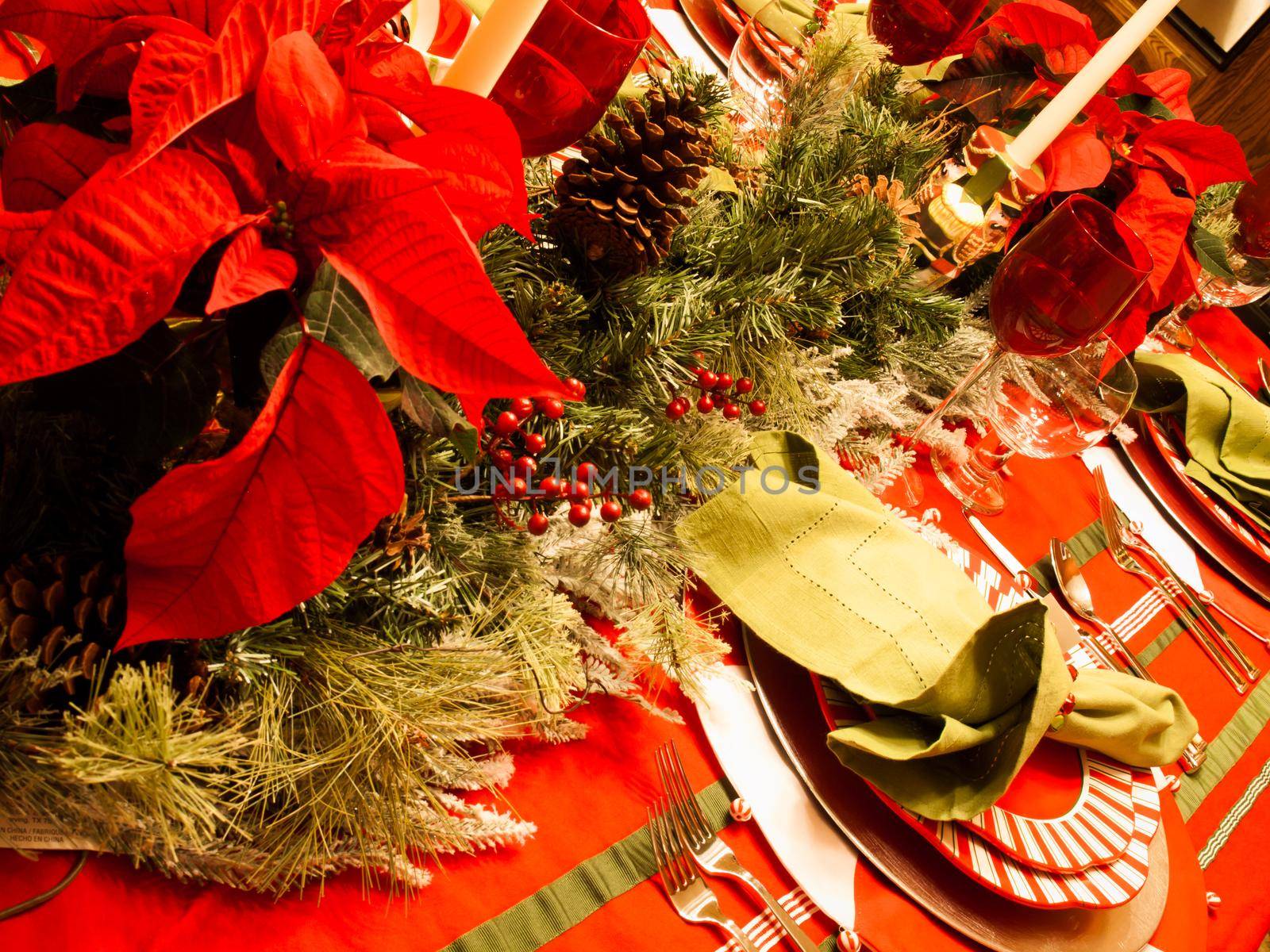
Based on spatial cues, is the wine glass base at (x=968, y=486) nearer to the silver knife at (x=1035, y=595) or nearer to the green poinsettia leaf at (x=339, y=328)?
the silver knife at (x=1035, y=595)

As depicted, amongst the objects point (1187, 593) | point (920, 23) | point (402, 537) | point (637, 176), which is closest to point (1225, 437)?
point (1187, 593)

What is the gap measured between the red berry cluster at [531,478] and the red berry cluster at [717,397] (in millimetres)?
88

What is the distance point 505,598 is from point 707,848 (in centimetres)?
17

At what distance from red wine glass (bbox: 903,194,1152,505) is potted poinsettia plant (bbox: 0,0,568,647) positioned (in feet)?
1.77

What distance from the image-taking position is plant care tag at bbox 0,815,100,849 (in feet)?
0.98

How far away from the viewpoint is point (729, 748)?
1.52ft

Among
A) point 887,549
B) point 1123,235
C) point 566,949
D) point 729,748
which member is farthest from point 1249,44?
point 566,949

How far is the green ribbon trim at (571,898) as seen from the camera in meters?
0.37

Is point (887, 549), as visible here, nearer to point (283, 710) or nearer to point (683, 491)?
point (683, 491)

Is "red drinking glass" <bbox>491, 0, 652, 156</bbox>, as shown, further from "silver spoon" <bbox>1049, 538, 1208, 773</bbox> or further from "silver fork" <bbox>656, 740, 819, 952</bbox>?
"silver spoon" <bbox>1049, 538, 1208, 773</bbox>

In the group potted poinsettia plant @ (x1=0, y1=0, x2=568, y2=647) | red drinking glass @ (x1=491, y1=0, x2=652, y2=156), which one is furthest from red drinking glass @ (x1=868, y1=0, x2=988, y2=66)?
potted poinsettia plant @ (x1=0, y1=0, x2=568, y2=647)

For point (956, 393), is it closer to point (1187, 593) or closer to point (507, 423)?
point (1187, 593)

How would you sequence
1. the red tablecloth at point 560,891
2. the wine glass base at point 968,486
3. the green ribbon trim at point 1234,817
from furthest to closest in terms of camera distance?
the wine glass base at point 968,486, the green ribbon trim at point 1234,817, the red tablecloth at point 560,891

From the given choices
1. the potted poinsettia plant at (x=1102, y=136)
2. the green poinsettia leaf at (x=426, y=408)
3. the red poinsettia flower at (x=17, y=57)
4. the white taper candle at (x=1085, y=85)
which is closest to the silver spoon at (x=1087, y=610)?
the potted poinsettia plant at (x=1102, y=136)
